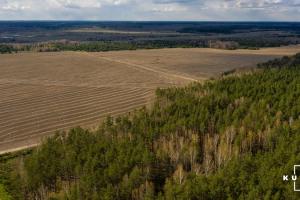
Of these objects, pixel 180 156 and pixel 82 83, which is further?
pixel 82 83

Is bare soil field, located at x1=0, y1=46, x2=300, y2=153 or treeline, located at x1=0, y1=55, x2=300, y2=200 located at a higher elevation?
treeline, located at x1=0, y1=55, x2=300, y2=200

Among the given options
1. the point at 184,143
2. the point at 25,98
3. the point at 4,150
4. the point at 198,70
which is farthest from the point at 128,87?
the point at 184,143

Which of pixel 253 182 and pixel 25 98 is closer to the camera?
pixel 253 182

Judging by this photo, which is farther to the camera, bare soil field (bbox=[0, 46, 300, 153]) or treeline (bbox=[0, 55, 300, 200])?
bare soil field (bbox=[0, 46, 300, 153])

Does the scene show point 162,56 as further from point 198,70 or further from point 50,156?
point 50,156

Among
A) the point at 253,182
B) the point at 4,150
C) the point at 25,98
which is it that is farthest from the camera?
the point at 25,98
